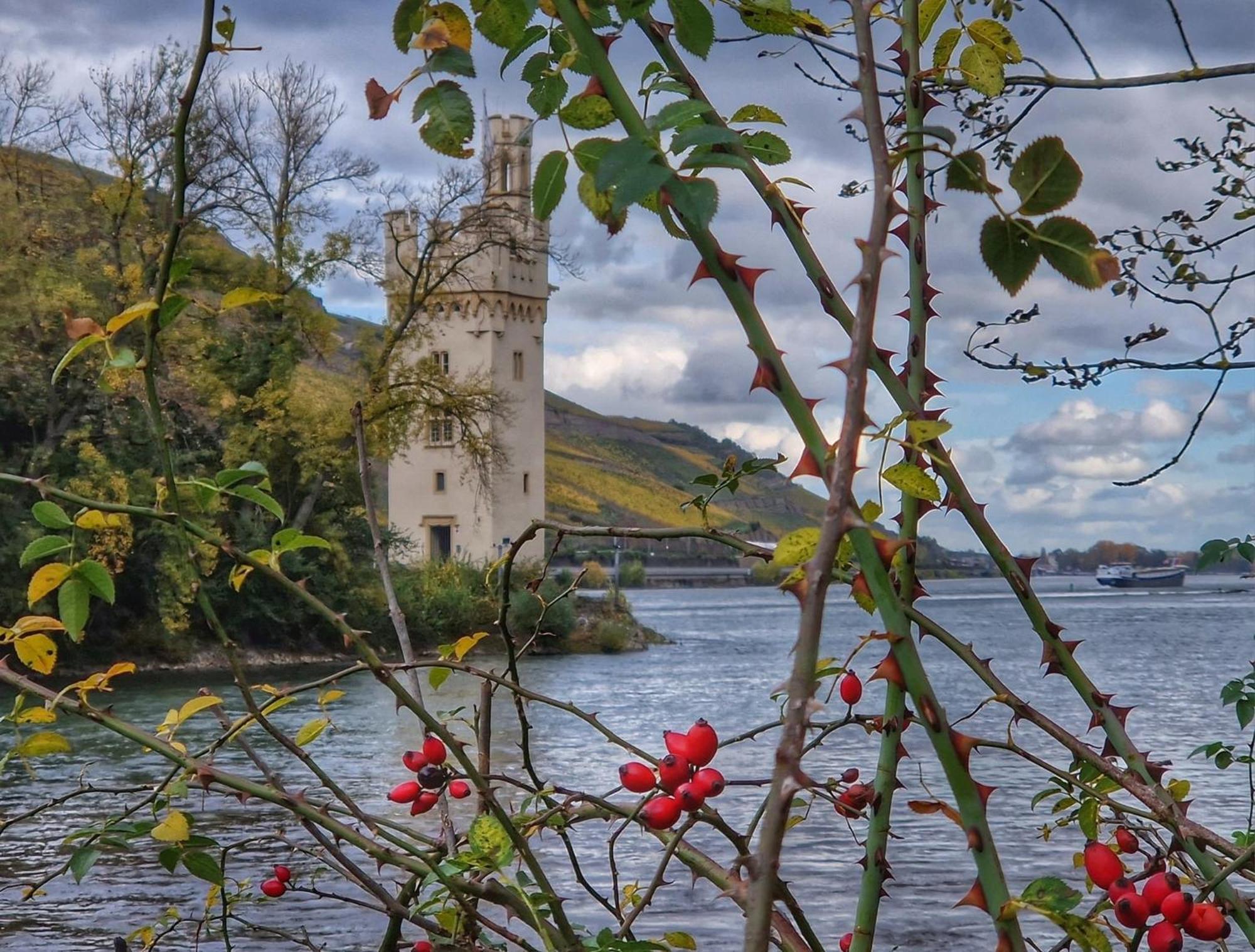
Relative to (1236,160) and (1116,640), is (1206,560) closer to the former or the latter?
(1236,160)

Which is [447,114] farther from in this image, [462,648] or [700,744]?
[462,648]

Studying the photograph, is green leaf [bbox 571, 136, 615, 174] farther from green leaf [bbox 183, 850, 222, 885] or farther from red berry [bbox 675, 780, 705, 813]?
green leaf [bbox 183, 850, 222, 885]

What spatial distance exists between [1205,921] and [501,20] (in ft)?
2.60

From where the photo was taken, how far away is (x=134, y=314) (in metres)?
1.07

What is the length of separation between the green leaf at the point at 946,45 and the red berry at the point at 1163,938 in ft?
2.11

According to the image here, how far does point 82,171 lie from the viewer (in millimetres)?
31281

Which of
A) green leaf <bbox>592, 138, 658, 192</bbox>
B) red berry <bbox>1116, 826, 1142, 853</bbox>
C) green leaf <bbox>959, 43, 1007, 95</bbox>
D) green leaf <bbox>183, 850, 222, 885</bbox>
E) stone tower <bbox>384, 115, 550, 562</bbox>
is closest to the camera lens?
green leaf <bbox>592, 138, 658, 192</bbox>

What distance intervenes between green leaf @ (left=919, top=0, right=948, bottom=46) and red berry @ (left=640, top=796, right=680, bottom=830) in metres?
0.59

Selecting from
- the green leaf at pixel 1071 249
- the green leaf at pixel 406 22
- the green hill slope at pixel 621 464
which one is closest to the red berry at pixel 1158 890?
the green leaf at pixel 1071 249

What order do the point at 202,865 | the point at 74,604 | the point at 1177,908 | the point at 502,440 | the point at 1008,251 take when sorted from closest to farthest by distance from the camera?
the point at 1008,251, the point at 1177,908, the point at 74,604, the point at 202,865, the point at 502,440

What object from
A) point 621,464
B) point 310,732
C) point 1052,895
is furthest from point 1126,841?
point 621,464

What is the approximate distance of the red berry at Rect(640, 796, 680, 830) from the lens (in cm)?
86

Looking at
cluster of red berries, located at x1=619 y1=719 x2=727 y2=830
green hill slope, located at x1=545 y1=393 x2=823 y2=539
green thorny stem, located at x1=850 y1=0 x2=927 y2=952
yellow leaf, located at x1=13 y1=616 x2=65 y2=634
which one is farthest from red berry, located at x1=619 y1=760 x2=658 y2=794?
green hill slope, located at x1=545 y1=393 x2=823 y2=539

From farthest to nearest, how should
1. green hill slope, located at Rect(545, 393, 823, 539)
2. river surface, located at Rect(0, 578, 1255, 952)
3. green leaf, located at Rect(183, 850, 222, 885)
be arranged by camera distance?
green hill slope, located at Rect(545, 393, 823, 539) → river surface, located at Rect(0, 578, 1255, 952) → green leaf, located at Rect(183, 850, 222, 885)
